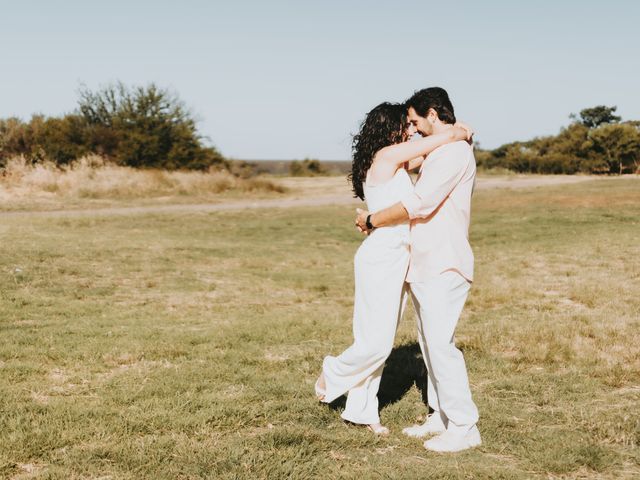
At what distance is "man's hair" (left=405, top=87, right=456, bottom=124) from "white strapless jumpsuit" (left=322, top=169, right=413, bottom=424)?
444 mm

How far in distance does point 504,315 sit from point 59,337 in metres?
5.35

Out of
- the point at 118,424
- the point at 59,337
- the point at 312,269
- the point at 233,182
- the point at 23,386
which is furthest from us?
the point at 233,182

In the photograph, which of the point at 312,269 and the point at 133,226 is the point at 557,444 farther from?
the point at 133,226

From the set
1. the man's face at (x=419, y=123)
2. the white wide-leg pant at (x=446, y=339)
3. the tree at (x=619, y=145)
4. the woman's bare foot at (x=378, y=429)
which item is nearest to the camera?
the white wide-leg pant at (x=446, y=339)

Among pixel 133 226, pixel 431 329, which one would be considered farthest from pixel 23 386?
pixel 133 226

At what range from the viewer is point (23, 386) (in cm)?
508

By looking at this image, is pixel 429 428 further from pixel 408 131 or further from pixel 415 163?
pixel 408 131

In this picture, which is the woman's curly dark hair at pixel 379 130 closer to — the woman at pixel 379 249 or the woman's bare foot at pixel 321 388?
the woman at pixel 379 249

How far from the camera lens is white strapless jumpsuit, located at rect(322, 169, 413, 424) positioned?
414 cm

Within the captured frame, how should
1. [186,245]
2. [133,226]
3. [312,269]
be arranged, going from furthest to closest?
1. [133,226]
2. [186,245]
3. [312,269]

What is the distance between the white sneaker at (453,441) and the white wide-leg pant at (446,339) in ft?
0.16

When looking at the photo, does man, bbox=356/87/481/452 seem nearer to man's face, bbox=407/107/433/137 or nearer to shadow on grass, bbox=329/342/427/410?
man's face, bbox=407/107/433/137

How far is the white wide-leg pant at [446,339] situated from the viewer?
13.1 ft

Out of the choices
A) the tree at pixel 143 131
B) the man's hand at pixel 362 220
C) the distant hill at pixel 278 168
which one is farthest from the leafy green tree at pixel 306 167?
the man's hand at pixel 362 220
